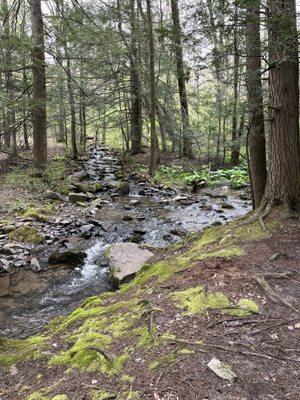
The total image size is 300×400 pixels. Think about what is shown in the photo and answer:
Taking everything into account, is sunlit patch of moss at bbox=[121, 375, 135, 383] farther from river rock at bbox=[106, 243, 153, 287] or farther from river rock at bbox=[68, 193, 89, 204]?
river rock at bbox=[68, 193, 89, 204]

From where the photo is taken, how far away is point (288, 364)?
2.90 metres

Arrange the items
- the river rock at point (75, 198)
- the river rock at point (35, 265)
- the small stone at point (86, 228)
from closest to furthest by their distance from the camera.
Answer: the river rock at point (35, 265), the small stone at point (86, 228), the river rock at point (75, 198)

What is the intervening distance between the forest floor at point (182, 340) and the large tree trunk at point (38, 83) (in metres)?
8.68

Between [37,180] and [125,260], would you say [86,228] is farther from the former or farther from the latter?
[37,180]

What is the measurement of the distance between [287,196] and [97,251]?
4104mm

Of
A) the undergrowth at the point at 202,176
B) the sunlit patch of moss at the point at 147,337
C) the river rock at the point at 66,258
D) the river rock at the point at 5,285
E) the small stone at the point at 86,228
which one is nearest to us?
the sunlit patch of moss at the point at 147,337

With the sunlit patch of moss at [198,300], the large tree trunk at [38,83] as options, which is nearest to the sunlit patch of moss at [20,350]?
the sunlit patch of moss at [198,300]

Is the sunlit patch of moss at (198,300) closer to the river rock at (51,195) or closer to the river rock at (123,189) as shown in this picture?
the river rock at (51,195)

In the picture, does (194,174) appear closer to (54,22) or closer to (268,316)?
(54,22)

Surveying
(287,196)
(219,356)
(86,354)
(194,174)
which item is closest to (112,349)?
(86,354)

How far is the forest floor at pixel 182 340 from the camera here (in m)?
2.75

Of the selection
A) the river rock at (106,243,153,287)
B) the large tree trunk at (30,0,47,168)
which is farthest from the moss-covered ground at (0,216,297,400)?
the large tree trunk at (30,0,47,168)

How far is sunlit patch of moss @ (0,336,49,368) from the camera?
12.2ft

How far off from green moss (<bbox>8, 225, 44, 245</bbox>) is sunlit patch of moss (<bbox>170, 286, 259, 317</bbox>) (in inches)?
199
